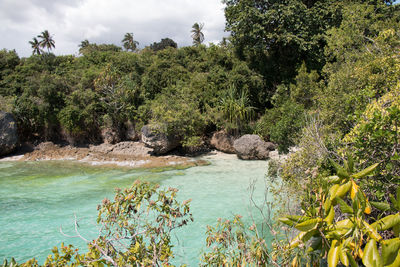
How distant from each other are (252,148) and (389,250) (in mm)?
13865

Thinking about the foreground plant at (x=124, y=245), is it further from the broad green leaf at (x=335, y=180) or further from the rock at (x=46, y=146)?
the rock at (x=46, y=146)

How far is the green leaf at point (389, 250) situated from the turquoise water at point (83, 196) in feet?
11.6

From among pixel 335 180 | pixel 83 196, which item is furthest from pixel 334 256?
pixel 83 196

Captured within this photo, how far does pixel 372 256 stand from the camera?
1.32 m

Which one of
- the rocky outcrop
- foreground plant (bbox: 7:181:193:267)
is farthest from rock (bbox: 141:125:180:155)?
foreground plant (bbox: 7:181:193:267)

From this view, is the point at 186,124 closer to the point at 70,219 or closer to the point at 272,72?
the point at 272,72

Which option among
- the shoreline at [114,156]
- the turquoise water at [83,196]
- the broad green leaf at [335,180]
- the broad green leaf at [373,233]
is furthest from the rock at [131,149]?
the broad green leaf at [373,233]

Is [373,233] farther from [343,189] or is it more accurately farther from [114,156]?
[114,156]

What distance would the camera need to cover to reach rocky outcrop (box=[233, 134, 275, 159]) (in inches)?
590

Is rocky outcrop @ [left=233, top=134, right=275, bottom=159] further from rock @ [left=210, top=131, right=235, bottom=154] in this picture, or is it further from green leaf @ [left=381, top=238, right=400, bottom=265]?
green leaf @ [left=381, top=238, right=400, bottom=265]

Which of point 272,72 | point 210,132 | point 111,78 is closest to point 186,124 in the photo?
point 210,132

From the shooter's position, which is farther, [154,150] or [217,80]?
[217,80]

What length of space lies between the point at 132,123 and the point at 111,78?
3.50m

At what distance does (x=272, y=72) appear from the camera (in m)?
19.3
